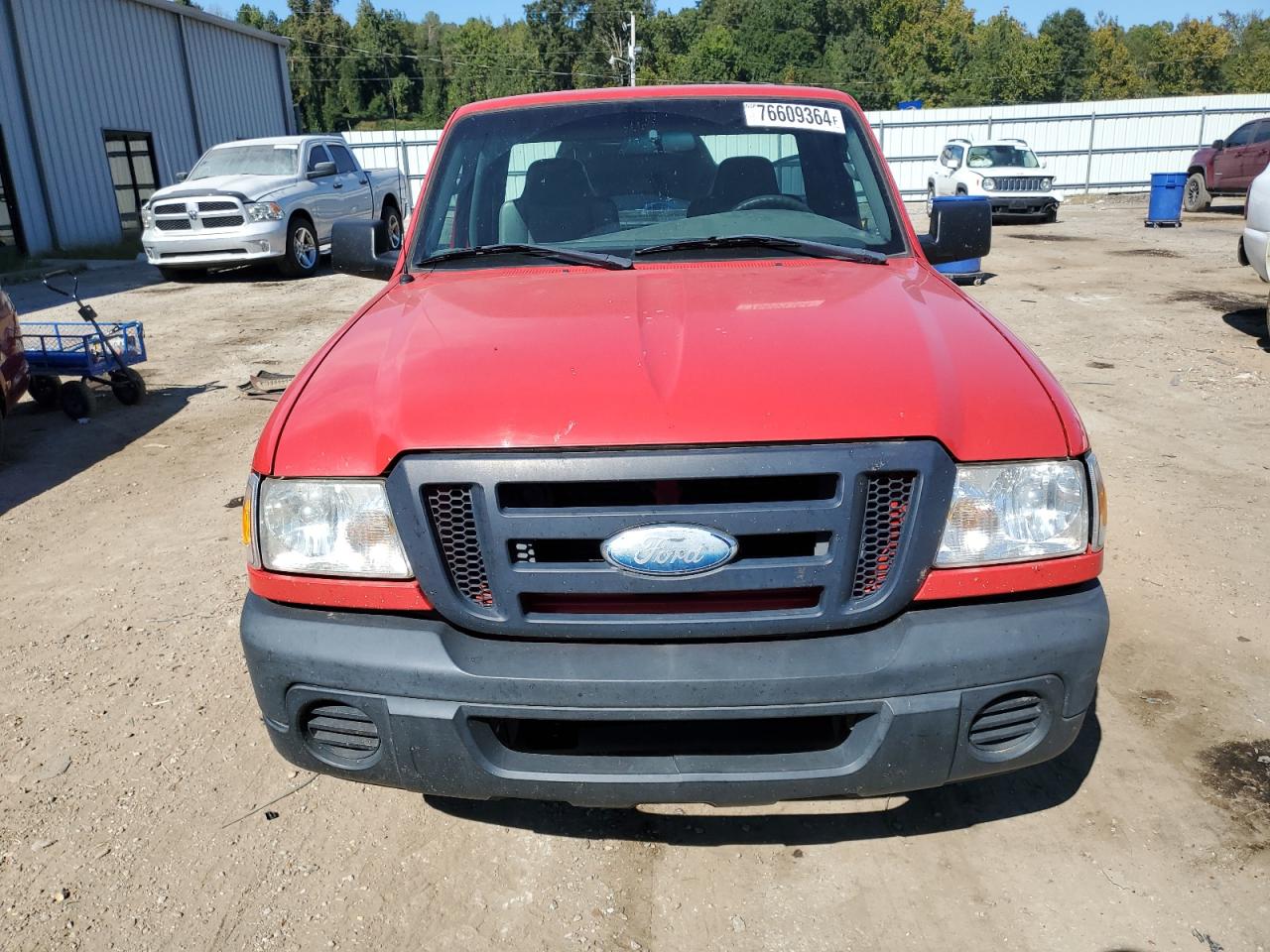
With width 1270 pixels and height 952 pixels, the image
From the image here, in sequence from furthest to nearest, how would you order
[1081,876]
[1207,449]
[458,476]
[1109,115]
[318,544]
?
[1109,115] → [1207,449] → [1081,876] → [318,544] → [458,476]

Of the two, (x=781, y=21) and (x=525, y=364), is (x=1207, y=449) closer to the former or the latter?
(x=525, y=364)

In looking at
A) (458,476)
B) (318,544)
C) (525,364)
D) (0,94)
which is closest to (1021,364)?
(525,364)

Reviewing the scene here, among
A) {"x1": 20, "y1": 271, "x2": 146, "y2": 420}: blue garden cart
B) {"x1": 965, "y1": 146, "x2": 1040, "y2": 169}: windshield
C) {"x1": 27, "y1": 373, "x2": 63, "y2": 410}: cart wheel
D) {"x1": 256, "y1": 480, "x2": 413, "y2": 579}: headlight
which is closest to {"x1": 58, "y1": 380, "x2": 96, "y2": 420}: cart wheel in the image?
{"x1": 20, "y1": 271, "x2": 146, "y2": 420}: blue garden cart

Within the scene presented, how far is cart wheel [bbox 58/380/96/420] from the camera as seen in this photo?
277 inches

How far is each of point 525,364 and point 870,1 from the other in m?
92.4

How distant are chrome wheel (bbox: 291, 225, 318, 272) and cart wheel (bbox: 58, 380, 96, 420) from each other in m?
7.31

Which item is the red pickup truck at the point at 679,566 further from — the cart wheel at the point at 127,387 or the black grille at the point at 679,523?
the cart wheel at the point at 127,387

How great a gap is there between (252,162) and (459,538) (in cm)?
1408

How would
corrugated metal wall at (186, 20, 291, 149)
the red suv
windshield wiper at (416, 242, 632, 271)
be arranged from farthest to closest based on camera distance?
corrugated metal wall at (186, 20, 291, 149) < the red suv < windshield wiper at (416, 242, 632, 271)

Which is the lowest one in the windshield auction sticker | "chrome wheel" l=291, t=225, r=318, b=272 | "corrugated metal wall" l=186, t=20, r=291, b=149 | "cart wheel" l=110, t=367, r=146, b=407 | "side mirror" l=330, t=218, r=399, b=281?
"cart wheel" l=110, t=367, r=146, b=407

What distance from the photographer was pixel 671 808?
8.85ft

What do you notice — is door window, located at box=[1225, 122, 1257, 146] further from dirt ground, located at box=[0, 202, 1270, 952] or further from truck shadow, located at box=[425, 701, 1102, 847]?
truck shadow, located at box=[425, 701, 1102, 847]

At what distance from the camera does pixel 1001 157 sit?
68.8ft

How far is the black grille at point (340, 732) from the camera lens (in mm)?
2117
